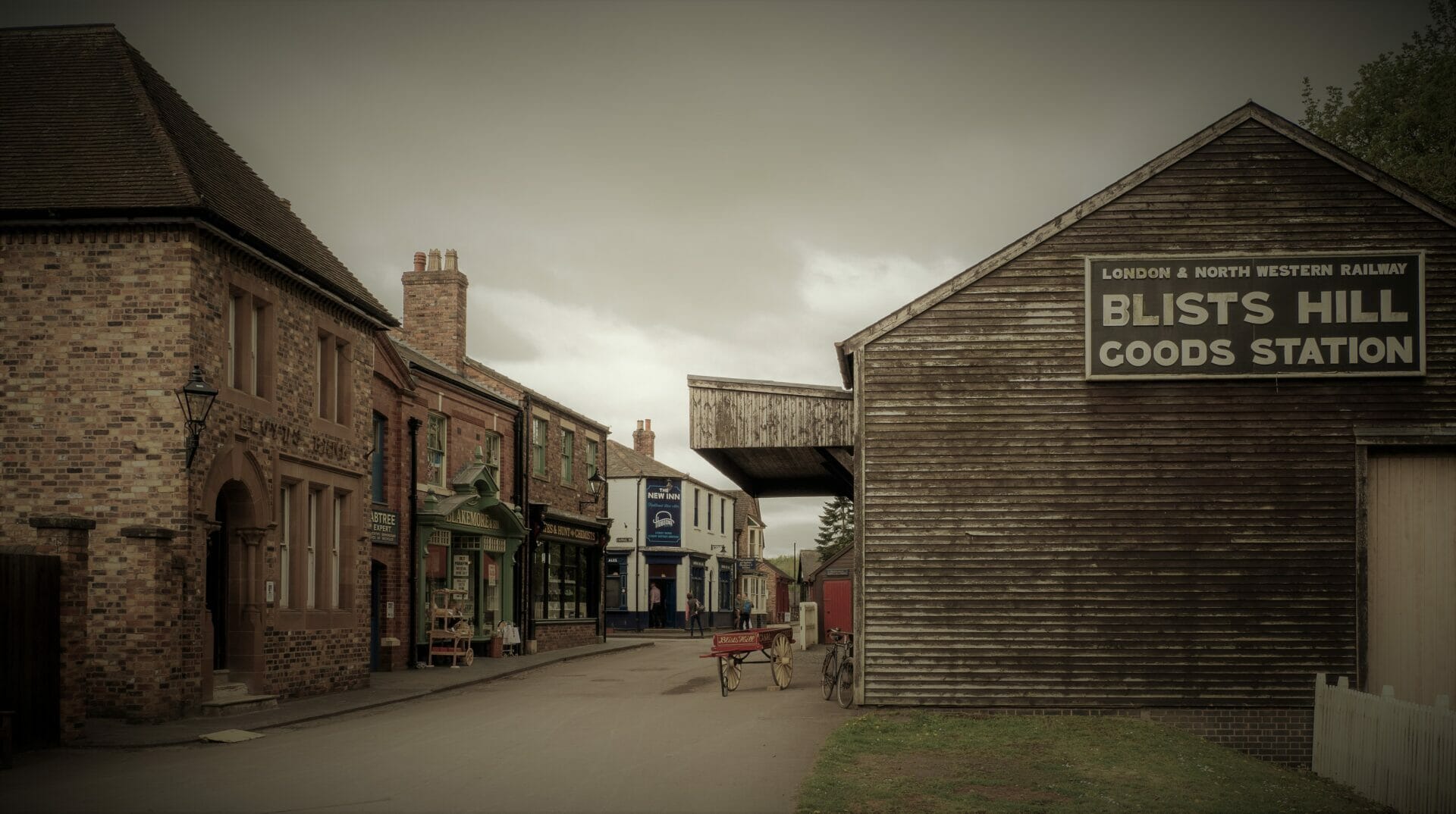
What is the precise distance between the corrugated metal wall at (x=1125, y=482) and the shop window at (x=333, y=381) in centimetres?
940

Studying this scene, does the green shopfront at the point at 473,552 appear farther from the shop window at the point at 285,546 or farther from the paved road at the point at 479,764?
the paved road at the point at 479,764

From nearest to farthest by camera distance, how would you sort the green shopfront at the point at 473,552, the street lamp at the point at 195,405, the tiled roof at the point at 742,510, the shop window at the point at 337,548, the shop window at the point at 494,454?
1. the street lamp at the point at 195,405
2. the shop window at the point at 337,548
3. the green shopfront at the point at 473,552
4. the shop window at the point at 494,454
5. the tiled roof at the point at 742,510

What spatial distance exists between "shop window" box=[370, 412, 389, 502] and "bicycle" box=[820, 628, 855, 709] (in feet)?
35.5

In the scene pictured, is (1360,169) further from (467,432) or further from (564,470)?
(564,470)

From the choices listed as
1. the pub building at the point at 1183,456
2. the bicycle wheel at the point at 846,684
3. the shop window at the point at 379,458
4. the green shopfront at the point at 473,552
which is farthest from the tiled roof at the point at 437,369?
the pub building at the point at 1183,456

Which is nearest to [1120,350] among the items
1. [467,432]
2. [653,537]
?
[467,432]

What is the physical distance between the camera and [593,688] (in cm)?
2406

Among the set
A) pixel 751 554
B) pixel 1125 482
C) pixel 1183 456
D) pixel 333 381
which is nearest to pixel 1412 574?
pixel 1183 456

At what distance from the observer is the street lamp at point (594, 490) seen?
39.0 meters

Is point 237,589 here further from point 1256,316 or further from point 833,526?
point 833,526

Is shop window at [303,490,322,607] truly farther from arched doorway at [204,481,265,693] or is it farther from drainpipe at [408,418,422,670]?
drainpipe at [408,418,422,670]

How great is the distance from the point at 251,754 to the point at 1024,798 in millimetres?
8304

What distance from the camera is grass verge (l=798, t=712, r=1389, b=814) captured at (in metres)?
11.1

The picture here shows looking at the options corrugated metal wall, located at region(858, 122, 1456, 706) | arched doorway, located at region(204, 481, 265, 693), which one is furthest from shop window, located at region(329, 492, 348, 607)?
corrugated metal wall, located at region(858, 122, 1456, 706)
